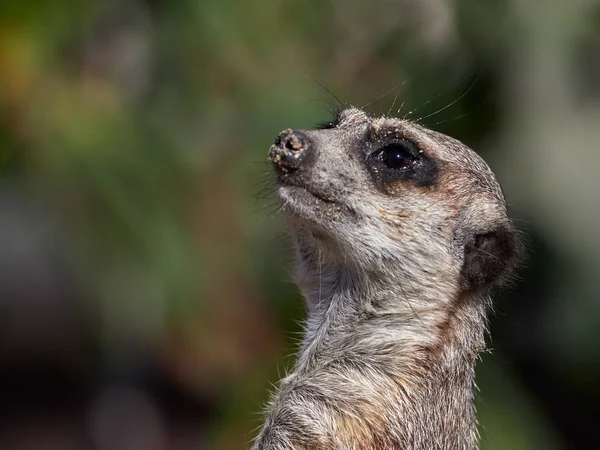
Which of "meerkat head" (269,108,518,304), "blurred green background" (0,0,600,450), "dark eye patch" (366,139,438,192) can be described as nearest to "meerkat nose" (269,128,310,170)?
"meerkat head" (269,108,518,304)

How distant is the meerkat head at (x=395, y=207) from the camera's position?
3457mm

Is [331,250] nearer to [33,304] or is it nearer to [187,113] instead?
[187,113]

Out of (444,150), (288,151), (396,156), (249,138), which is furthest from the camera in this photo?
(249,138)

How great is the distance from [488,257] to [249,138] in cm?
291

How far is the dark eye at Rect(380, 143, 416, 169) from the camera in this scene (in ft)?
11.6

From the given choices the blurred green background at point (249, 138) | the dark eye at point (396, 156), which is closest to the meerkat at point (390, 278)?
the dark eye at point (396, 156)

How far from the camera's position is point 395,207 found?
138 inches

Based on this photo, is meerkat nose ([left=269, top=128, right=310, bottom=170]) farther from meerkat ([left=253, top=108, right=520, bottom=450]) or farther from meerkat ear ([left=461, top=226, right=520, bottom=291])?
meerkat ear ([left=461, top=226, right=520, bottom=291])

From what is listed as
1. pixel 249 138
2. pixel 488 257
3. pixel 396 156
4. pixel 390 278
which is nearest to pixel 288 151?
pixel 396 156

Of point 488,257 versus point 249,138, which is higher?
point 249,138

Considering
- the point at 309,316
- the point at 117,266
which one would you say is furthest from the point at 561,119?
the point at 309,316

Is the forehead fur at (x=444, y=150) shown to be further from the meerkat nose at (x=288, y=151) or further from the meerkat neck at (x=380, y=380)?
the meerkat neck at (x=380, y=380)

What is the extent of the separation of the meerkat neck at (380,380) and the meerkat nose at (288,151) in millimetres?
Result: 511

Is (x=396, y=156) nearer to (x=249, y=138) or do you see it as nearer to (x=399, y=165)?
(x=399, y=165)
